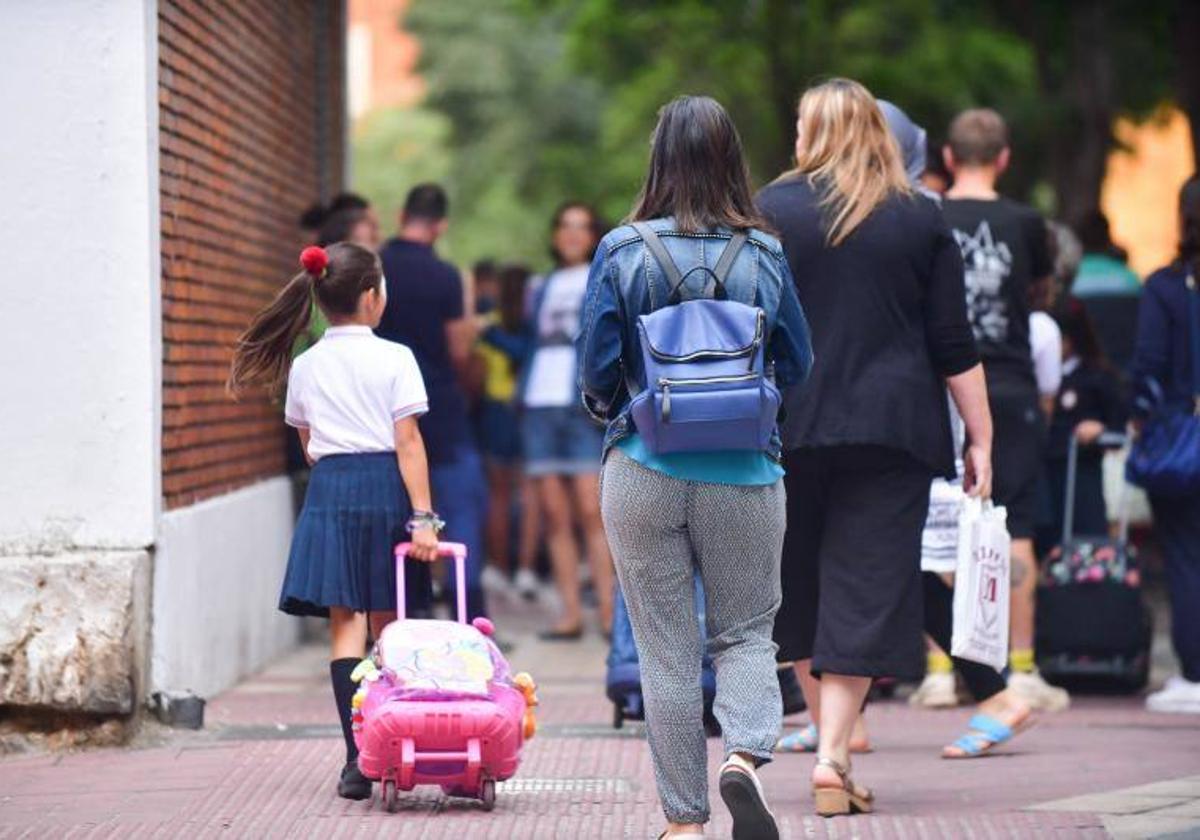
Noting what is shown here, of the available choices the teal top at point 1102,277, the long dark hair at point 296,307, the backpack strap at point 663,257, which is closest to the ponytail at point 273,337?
the long dark hair at point 296,307

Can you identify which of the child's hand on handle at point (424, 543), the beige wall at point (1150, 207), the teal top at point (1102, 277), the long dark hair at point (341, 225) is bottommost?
the child's hand on handle at point (424, 543)

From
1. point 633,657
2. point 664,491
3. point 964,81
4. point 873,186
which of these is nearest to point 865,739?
point 633,657

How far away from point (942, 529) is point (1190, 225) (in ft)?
6.20

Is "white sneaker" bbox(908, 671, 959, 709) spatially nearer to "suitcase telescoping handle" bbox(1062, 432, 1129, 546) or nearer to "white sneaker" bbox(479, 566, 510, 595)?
"suitcase telescoping handle" bbox(1062, 432, 1129, 546)

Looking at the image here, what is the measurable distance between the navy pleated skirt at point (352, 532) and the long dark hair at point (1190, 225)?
11.8ft

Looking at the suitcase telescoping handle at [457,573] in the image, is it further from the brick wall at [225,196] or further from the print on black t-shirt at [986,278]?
the print on black t-shirt at [986,278]

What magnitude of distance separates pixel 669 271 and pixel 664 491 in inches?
19.8

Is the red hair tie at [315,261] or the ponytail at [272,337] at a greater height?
the red hair tie at [315,261]

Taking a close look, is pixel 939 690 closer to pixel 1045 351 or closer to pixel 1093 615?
pixel 1093 615

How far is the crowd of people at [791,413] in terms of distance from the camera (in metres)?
5.71

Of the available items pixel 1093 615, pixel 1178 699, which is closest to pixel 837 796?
pixel 1178 699

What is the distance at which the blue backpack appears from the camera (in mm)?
5523

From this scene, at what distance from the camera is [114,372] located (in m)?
8.20

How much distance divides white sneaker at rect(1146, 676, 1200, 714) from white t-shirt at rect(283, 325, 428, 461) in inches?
147
